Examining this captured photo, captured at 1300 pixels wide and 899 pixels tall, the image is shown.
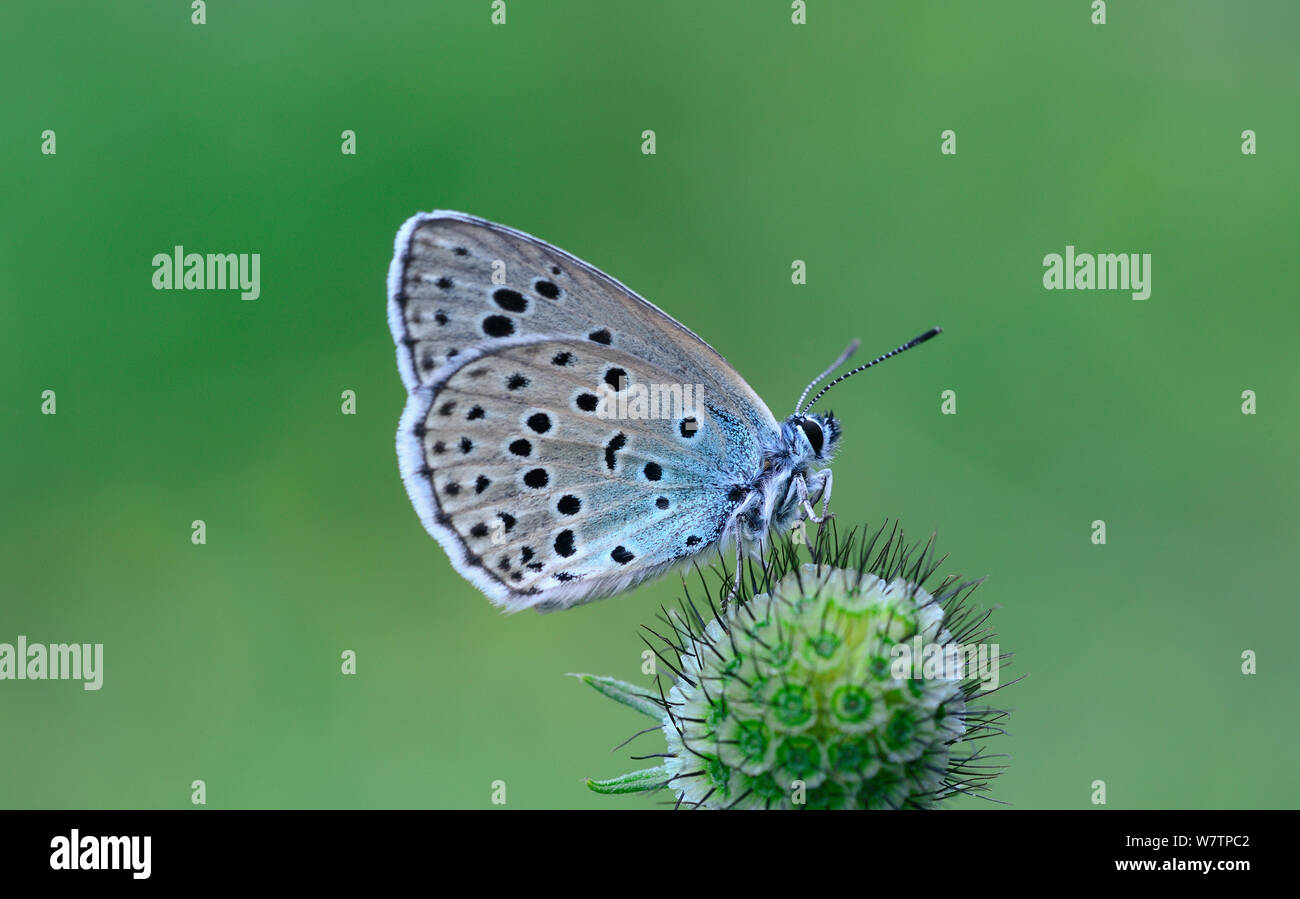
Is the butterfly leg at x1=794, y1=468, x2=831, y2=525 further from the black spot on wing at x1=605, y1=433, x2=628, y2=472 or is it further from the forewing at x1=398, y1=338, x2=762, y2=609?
the black spot on wing at x1=605, y1=433, x2=628, y2=472

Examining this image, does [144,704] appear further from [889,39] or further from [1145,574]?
[889,39]

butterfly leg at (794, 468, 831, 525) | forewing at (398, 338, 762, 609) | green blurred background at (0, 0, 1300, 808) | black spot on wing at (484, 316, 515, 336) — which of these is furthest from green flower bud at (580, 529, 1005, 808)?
green blurred background at (0, 0, 1300, 808)

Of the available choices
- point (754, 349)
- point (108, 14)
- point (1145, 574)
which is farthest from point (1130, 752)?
point (108, 14)

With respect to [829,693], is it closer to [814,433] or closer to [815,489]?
[815,489]

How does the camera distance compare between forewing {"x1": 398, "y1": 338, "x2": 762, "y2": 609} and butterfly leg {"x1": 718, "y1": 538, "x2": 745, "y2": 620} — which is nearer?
butterfly leg {"x1": 718, "y1": 538, "x2": 745, "y2": 620}

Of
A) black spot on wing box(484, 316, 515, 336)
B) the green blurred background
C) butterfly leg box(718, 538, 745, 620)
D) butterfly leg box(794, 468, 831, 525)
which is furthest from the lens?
the green blurred background

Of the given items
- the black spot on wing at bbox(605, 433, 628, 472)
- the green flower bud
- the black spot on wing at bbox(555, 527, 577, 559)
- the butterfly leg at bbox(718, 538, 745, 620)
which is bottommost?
the green flower bud

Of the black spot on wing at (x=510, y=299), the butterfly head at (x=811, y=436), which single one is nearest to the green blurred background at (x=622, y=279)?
the butterfly head at (x=811, y=436)
